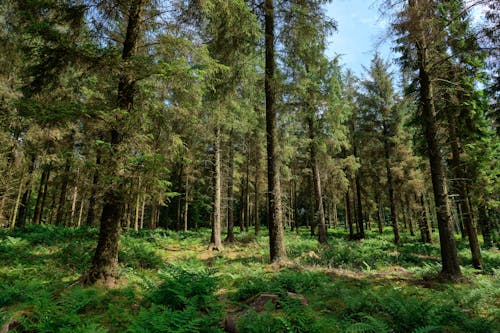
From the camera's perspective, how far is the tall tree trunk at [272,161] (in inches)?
359

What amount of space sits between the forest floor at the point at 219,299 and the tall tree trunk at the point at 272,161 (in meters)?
0.77

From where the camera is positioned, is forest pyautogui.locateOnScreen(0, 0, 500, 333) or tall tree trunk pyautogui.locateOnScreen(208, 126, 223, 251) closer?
forest pyautogui.locateOnScreen(0, 0, 500, 333)

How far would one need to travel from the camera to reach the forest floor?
3959mm

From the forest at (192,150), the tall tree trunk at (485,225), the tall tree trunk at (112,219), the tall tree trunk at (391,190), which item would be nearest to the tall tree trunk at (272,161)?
the forest at (192,150)

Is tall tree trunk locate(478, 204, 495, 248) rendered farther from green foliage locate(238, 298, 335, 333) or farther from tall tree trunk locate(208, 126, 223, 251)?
green foliage locate(238, 298, 335, 333)

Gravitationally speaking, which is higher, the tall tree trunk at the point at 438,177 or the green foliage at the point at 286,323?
the tall tree trunk at the point at 438,177

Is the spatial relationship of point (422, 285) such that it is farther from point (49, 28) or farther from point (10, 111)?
point (10, 111)

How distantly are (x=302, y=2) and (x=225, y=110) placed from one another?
586 centimetres

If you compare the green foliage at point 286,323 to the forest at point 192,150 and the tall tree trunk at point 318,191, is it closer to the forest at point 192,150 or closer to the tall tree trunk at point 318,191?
the forest at point 192,150

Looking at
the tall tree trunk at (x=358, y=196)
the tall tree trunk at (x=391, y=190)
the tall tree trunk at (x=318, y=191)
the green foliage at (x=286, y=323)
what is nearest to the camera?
the green foliage at (x=286, y=323)

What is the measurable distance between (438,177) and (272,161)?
5368 mm

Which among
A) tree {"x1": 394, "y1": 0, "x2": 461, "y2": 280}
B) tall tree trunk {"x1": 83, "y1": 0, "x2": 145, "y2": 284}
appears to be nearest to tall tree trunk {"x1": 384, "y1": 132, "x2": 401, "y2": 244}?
tree {"x1": 394, "y1": 0, "x2": 461, "y2": 280}

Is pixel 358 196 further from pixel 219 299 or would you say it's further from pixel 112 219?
pixel 112 219

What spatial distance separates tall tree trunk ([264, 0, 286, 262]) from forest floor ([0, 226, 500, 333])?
77 centimetres
